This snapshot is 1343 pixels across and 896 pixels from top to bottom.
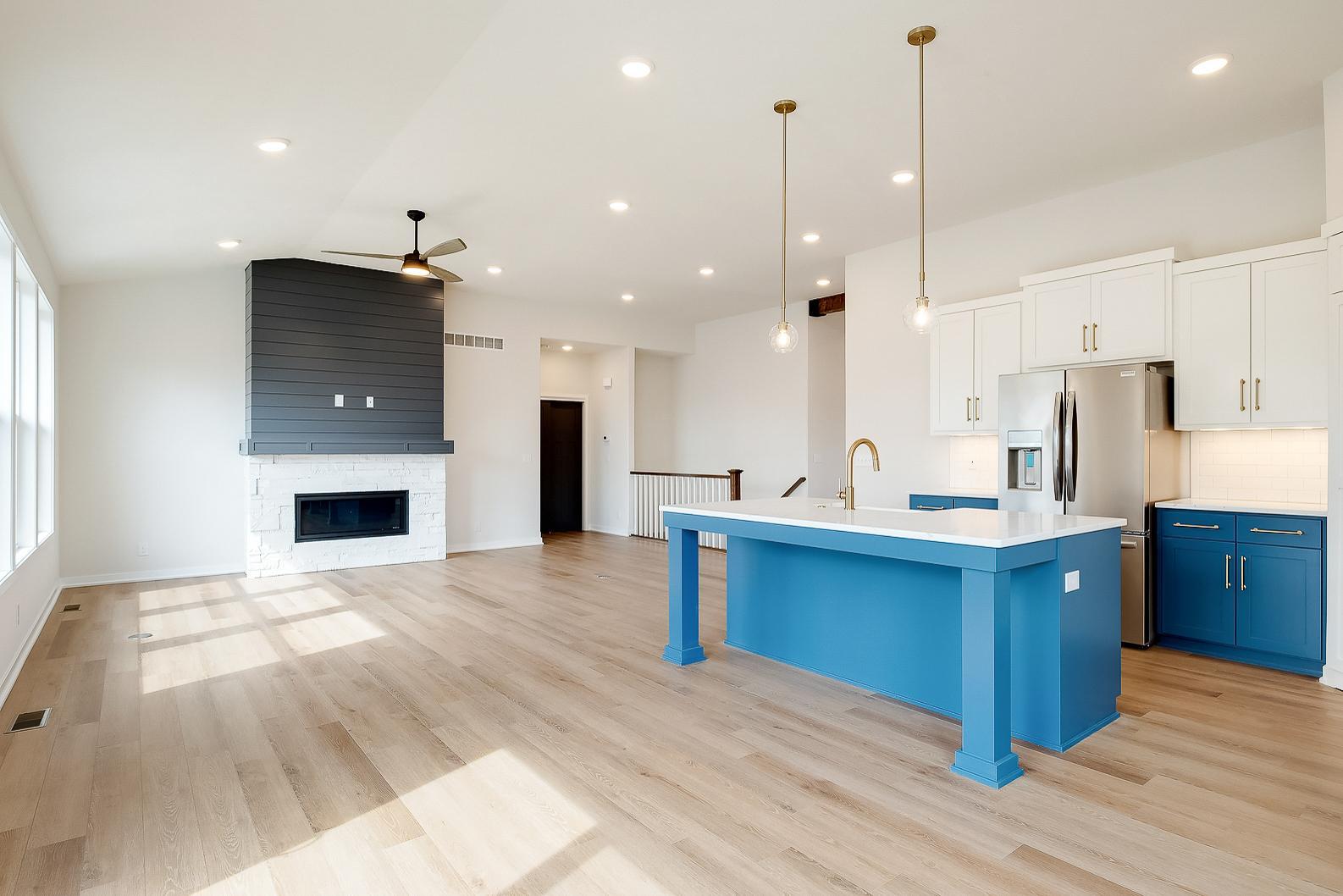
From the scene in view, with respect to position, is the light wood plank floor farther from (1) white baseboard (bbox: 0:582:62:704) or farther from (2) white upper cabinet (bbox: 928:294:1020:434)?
(2) white upper cabinet (bbox: 928:294:1020:434)

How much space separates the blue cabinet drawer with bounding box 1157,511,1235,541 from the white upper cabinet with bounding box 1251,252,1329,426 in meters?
0.63

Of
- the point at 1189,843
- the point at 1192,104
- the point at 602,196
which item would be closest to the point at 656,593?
the point at 602,196

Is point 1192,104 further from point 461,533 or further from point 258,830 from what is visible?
point 461,533

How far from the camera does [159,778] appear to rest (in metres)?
2.83

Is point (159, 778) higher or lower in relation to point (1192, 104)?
lower

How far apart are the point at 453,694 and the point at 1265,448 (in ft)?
17.0

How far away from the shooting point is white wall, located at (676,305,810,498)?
9469 millimetres

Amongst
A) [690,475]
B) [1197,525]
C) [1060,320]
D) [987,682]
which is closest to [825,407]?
[690,475]

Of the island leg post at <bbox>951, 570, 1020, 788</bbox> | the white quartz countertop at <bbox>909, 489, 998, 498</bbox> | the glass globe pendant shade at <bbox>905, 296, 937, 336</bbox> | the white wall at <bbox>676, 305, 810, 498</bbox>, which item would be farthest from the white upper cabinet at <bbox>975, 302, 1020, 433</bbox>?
the white wall at <bbox>676, 305, 810, 498</bbox>

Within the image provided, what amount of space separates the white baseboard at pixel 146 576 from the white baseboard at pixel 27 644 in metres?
0.30

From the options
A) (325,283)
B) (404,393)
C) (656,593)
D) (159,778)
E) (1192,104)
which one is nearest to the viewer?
(159,778)

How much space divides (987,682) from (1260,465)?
10.8ft

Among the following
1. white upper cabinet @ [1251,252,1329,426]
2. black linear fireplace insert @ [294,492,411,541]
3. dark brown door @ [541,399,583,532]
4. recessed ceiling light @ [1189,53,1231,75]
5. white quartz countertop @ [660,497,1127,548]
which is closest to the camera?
white quartz countertop @ [660,497,1127,548]

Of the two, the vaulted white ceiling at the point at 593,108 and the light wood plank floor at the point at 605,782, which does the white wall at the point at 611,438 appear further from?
the light wood plank floor at the point at 605,782
